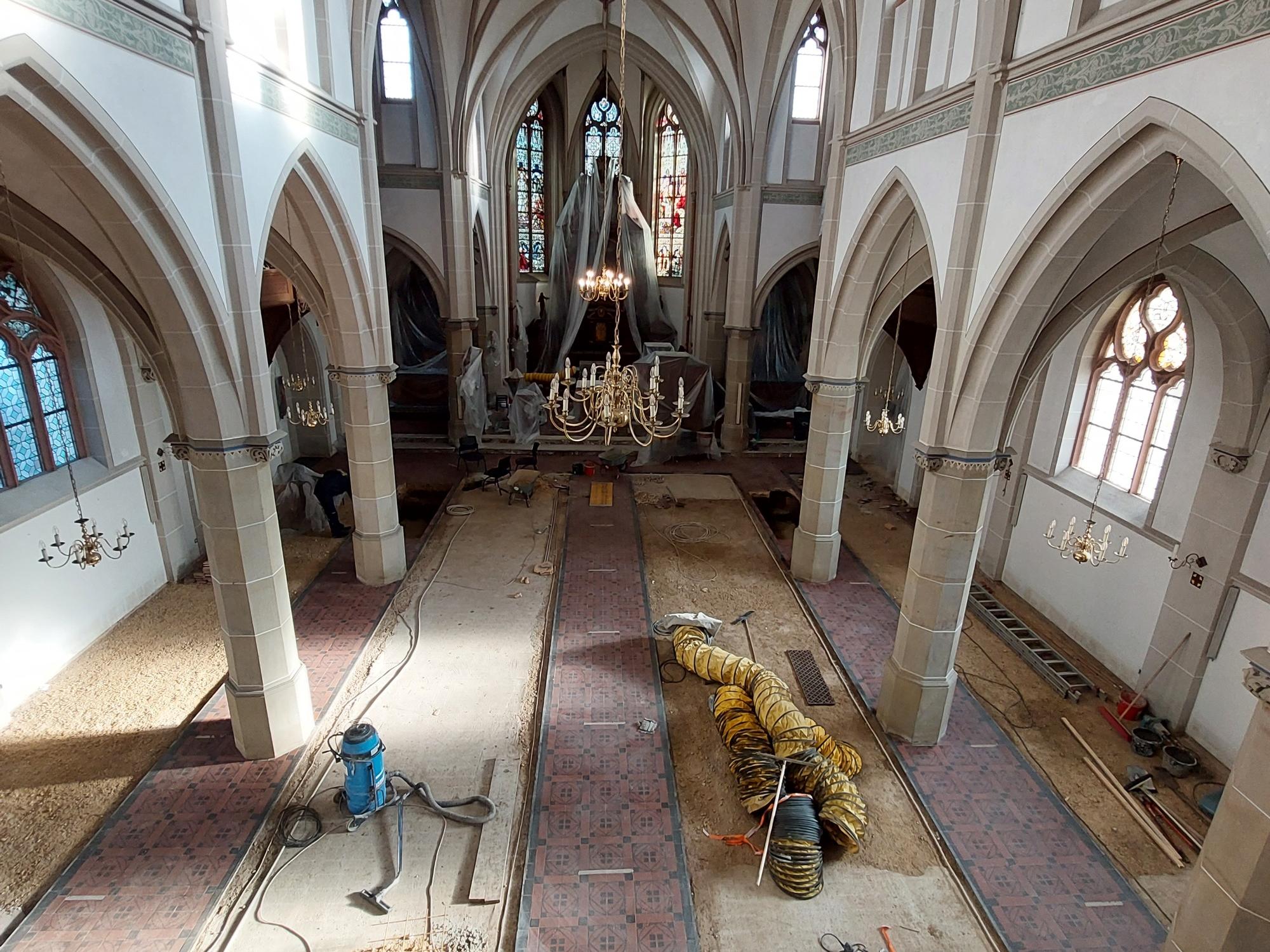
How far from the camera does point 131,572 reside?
33.6 ft

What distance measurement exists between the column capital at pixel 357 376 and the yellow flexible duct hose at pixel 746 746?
21.2 feet

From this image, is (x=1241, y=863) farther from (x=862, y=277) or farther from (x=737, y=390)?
(x=737, y=390)

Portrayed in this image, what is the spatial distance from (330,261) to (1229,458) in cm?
1092

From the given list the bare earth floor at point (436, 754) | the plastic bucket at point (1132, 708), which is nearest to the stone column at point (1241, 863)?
the plastic bucket at point (1132, 708)

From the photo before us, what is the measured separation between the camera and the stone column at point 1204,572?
7430 mm

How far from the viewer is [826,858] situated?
20.8 ft

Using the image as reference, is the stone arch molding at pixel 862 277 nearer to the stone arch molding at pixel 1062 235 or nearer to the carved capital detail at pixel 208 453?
the stone arch molding at pixel 1062 235

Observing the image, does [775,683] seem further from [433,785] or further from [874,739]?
[433,785]

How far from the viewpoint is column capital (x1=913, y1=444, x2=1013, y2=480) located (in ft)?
22.7

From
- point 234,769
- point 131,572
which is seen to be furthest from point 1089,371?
point 131,572

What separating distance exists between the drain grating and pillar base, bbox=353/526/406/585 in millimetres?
6337

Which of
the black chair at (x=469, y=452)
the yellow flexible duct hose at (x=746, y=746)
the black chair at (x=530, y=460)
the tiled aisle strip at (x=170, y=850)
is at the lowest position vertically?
the tiled aisle strip at (x=170, y=850)

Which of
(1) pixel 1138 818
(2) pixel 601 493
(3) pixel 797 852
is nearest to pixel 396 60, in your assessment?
(2) pixel 601 493

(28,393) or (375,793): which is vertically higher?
(28,393)
